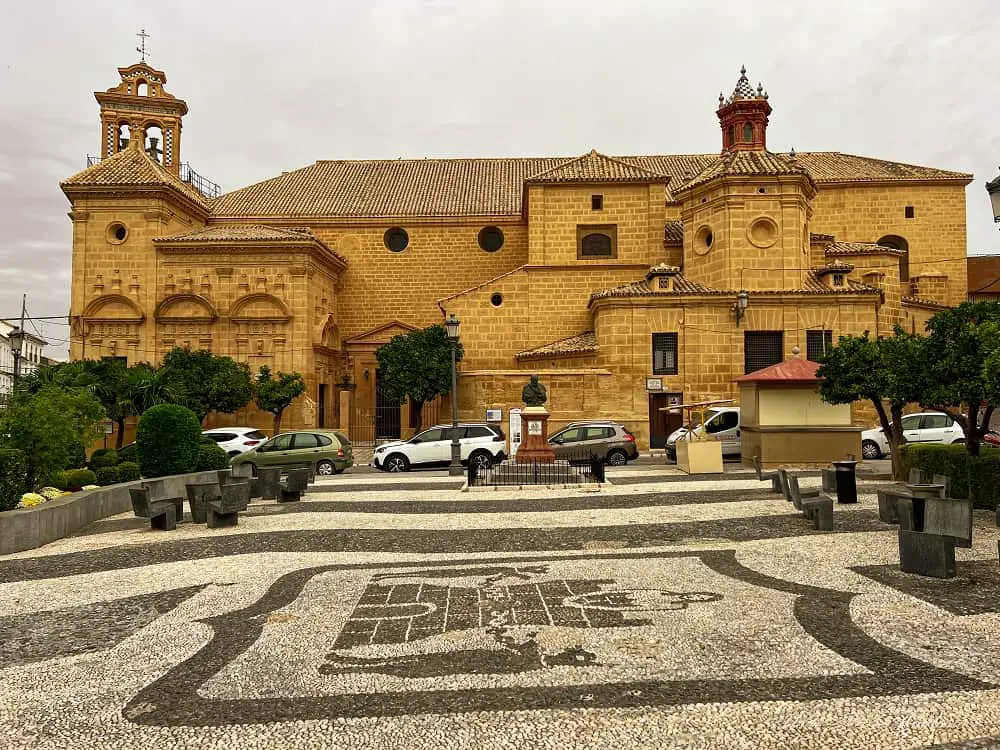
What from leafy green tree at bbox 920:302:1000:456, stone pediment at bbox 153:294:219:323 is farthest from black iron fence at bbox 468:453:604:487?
stone pediment at bbox 153:294:219:323

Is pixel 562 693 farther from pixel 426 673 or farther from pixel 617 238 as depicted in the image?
pixel 617 238

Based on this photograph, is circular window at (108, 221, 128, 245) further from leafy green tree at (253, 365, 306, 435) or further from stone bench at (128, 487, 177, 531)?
stone bench at (128, 487, 177, 531)

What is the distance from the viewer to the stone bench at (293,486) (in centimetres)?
1255

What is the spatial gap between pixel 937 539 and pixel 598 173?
25371 millimetres

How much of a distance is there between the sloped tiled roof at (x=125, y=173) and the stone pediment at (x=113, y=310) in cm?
463

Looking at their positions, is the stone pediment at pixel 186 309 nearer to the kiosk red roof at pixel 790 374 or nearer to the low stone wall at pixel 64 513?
the low stone wall at pixel 64 513

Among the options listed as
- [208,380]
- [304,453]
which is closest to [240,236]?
[208,380]

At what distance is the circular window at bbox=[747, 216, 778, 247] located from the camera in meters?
27.1

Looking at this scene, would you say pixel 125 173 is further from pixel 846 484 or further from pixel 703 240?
pixel 846 484

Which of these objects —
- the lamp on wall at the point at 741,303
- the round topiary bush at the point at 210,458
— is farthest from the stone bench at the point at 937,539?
the lamp on wall at the point at 741,303

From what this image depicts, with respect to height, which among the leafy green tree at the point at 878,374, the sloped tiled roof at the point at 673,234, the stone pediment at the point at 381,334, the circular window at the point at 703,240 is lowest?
the leafy green tree at the point at 878,374

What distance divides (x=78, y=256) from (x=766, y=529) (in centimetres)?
2964

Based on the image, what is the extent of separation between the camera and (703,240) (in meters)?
28.4

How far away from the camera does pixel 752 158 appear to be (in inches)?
1110
